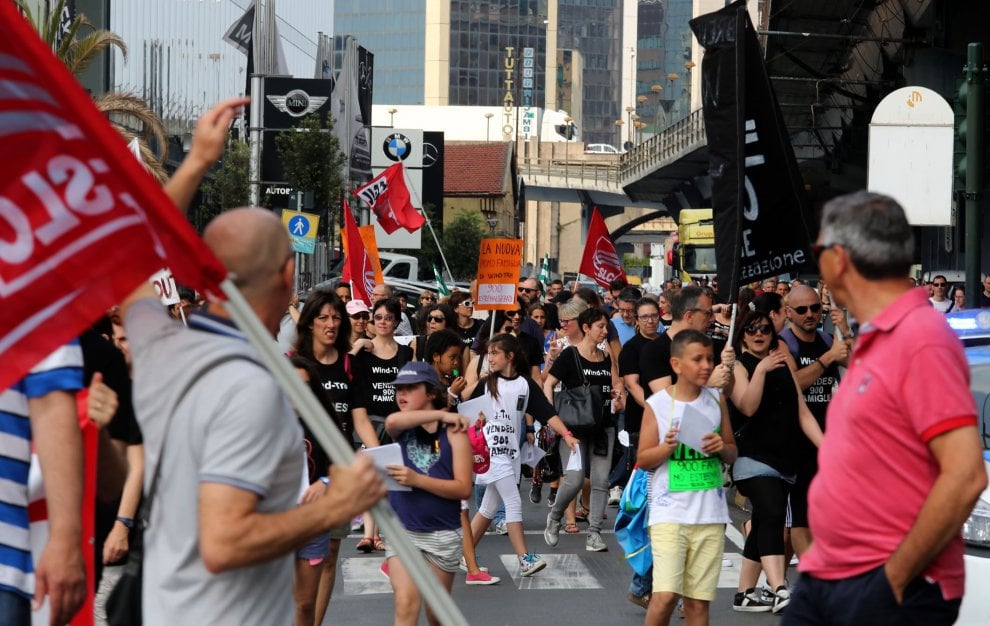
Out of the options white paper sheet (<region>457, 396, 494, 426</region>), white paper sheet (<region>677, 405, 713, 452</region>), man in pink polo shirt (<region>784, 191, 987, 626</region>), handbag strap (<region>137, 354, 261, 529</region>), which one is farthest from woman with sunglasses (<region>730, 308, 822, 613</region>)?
handbag strap (<region>137, 354, 261, 529</region>)

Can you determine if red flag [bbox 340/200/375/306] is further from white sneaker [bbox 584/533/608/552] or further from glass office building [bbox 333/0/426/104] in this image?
glass office building [bbox 333/0/426/104]

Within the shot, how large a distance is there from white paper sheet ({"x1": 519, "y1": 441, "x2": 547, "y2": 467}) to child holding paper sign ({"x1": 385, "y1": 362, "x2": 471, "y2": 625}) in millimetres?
4491

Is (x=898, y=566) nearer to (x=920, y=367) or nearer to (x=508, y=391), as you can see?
(x=920, y=367)

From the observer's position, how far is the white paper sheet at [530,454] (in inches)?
478

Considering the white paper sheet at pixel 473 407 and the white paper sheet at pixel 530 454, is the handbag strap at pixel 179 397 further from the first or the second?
the white paper sheet at pixel 530 454

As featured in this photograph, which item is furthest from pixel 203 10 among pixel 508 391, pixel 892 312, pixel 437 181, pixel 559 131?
pixel 559 131

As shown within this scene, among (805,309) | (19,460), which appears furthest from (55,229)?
(805,309)

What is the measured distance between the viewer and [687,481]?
24.8ft

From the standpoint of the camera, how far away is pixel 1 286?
11.0 feet

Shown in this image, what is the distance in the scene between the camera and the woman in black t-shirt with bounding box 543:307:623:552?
11.9m

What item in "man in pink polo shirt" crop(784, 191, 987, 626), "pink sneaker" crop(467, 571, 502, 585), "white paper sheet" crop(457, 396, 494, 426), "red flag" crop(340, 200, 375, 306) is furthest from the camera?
"red flag" crop(340, 200, 375, 306)

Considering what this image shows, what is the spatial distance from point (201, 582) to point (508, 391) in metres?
7.71

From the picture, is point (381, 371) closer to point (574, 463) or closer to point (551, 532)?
point (574, 463)

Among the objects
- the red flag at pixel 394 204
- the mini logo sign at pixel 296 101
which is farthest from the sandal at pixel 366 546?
the mini logo sign at pixel 296 101
